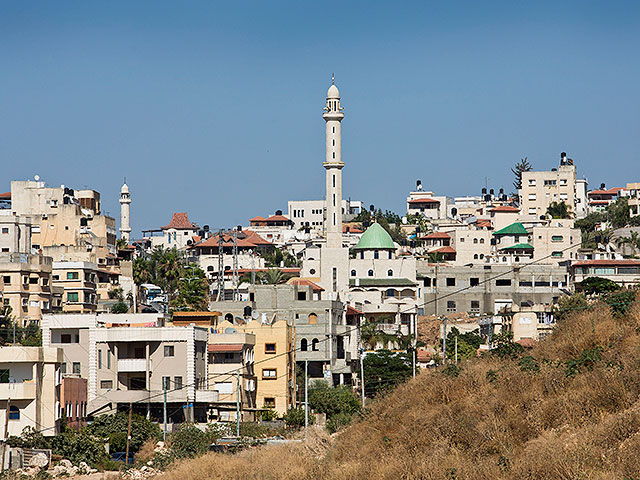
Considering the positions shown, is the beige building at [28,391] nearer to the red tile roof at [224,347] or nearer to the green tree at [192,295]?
the red tile roof at [224,347]

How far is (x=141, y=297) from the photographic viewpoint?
96438 millimetres

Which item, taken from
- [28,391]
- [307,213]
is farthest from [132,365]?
[307,213]

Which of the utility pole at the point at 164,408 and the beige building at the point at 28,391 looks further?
the utility pole at the point at 164,408

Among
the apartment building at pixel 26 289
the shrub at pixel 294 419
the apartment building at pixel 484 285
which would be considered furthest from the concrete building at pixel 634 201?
the shrub at pixel 294 419

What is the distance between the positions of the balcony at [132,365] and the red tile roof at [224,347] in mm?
5032

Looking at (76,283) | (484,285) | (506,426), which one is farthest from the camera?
(484,285)

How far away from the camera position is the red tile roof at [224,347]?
57.8m

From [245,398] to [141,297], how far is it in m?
39.5

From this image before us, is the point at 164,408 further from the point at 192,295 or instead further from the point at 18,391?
the point at 192,295

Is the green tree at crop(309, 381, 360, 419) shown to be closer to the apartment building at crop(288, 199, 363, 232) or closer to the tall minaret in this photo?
the tall minaret

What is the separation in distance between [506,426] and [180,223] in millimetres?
147521

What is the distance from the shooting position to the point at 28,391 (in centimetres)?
4541

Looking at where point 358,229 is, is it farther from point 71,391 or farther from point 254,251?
point 71,391

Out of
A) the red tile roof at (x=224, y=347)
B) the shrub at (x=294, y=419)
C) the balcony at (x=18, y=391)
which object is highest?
the red tile roof at (x=224, y=347)
